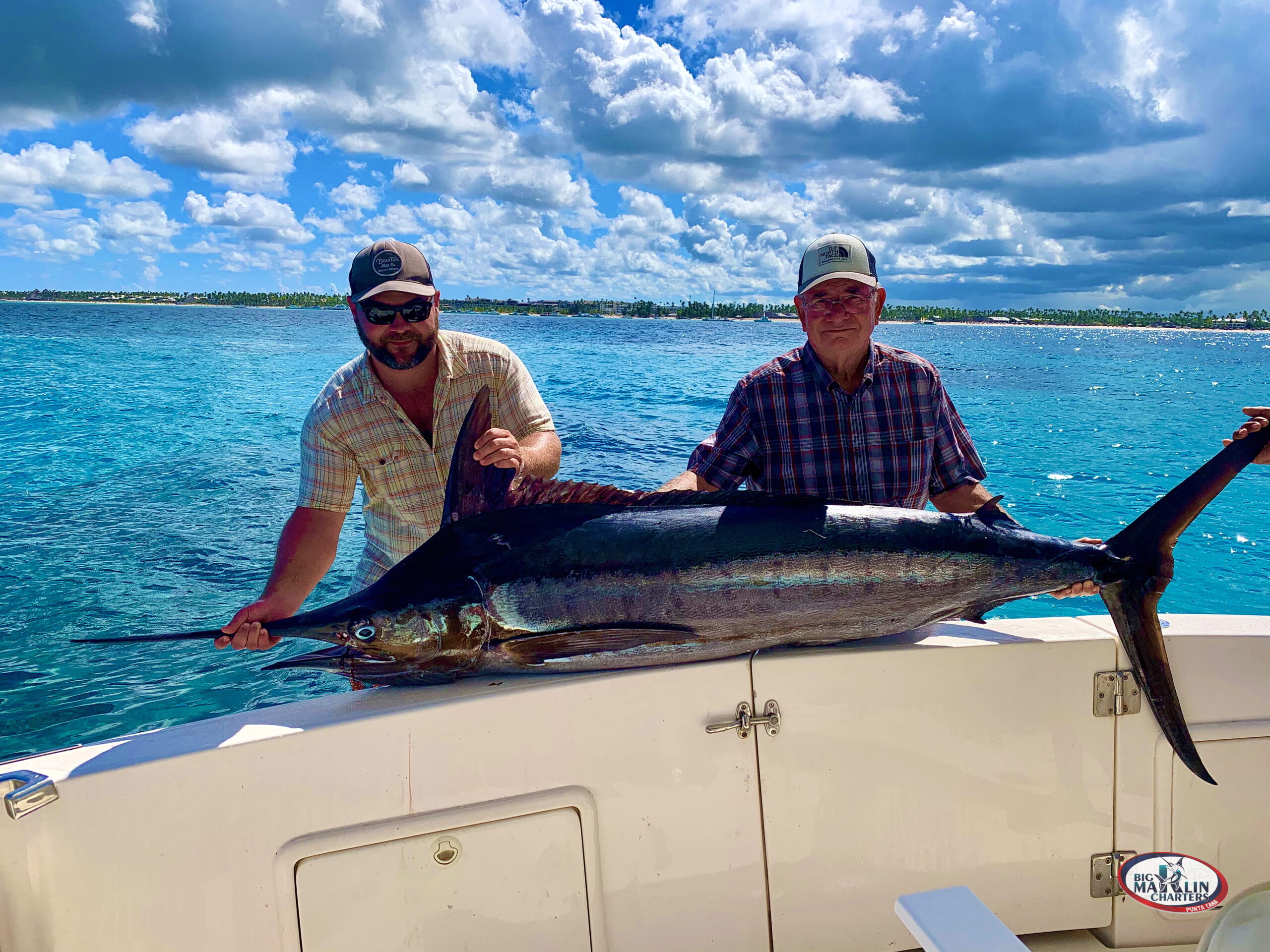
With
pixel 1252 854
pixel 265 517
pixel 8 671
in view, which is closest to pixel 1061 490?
pixel 265 517

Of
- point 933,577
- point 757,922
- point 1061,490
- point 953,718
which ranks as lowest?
point 1061,490

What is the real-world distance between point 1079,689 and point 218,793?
1811 mm

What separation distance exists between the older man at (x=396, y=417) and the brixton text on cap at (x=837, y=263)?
91cm

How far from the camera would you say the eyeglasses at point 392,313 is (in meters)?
2.59

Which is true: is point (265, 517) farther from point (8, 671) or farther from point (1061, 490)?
point (1061, 490)

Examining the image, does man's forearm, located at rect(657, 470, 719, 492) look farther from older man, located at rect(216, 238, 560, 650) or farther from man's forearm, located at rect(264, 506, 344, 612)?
man's forearm, located at rect(264, 506, 344, 612)

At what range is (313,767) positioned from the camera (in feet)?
5.37

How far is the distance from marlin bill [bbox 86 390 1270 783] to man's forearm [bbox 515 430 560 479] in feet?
1.45

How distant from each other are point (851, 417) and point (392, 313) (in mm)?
1424

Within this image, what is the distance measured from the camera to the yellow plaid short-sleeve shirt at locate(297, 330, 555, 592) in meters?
2.71

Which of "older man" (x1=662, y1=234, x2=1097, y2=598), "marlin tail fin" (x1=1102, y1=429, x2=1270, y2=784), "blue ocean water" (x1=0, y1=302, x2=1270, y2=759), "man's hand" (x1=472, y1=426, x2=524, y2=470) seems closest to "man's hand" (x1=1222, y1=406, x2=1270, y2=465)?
"marlin tail fin" (x1=1102, y1=429, x2=1270, y2=784)

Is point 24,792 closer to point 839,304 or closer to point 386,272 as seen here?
point 386,272

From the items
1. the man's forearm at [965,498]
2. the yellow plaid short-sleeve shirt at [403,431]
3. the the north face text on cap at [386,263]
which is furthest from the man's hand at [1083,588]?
the the north face text on cap at [386,263]

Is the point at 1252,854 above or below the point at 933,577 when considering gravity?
below
